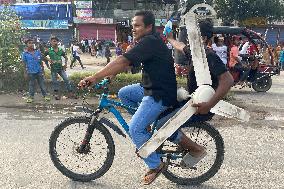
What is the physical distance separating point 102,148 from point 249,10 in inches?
1391

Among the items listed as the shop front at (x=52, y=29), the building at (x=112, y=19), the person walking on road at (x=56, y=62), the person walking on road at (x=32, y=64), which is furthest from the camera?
the shop front at (x=52, y=29)

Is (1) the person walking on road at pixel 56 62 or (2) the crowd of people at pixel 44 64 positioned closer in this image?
(2) the crowd of people at pixel 44 64

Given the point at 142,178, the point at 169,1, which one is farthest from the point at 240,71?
the point at 169,1

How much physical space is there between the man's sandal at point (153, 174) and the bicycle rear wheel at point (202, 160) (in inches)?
6.3

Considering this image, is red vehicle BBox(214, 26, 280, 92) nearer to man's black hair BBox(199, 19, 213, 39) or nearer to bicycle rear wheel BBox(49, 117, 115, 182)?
man's black hair BBox(199, 19, 213, 39)

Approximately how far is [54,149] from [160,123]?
4.49ft

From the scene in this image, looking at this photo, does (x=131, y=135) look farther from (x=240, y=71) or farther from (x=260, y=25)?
(x=260, y=25)

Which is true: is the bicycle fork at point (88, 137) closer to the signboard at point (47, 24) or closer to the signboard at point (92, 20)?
the signboard at point (92, 20)

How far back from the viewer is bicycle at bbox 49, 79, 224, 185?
4.25 metres

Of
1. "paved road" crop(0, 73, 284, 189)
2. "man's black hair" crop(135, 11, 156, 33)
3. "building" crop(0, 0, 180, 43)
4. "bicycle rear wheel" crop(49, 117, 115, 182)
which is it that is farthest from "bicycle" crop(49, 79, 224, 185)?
"building" crop(0, 0, 180, 43)

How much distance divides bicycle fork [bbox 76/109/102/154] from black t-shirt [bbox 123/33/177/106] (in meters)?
0.69

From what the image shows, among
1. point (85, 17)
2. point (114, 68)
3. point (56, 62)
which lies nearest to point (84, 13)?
point (85, 17)

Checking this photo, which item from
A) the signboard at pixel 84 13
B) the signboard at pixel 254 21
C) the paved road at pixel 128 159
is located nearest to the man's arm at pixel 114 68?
the paved road at pixel 128 159

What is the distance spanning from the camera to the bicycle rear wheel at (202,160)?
4.25m
